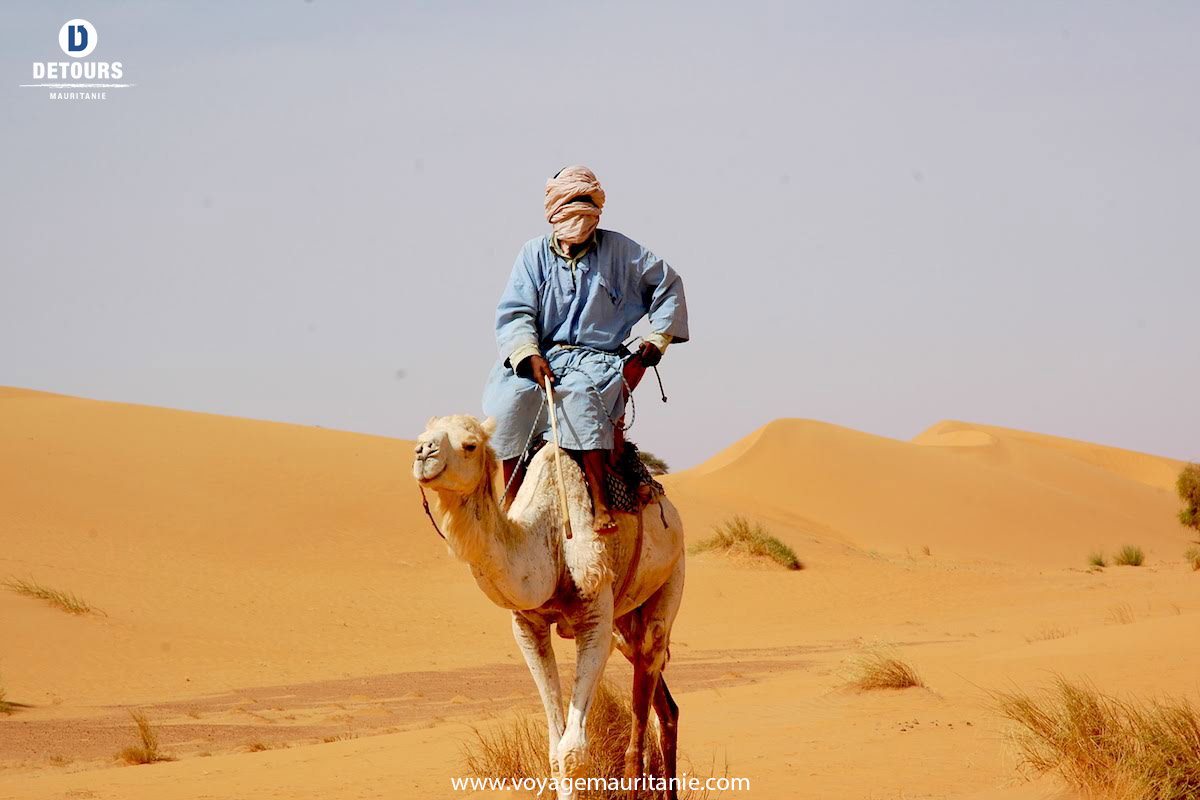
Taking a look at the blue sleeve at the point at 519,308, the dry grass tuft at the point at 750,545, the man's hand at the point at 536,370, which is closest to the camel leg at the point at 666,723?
the man's hand at the point at 536,370

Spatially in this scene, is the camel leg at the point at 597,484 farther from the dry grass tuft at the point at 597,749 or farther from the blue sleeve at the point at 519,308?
the dry grass tuft at the point at 597,749

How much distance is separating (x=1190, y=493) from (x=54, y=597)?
33.7 metres

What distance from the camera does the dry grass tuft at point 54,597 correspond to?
19.1 m

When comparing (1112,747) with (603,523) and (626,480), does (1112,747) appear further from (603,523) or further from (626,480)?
(603,523)

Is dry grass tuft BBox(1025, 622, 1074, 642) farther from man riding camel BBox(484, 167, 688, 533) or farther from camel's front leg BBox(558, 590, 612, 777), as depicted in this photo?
camel's front leg BBox(558, 590, 612, 777)

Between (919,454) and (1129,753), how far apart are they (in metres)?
50.0

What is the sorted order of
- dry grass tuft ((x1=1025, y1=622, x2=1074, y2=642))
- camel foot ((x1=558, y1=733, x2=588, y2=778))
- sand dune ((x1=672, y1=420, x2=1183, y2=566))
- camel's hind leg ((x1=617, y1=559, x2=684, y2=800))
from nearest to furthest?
1. camel foot ((x1=558, y1=733, x2=588, y2=778))
2. camel's hind leg ((x1=617, y1=559, x2=684, y2=800))
3. dry grass tuft ((x1=1025, y1=622, x2=1074, y2=642))
4. sand dune ((x1=672, y1=420, x2=1183, y2=566))

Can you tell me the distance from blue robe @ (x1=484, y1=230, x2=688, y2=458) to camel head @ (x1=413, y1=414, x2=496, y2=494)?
0.71m

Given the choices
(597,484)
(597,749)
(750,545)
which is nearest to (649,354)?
(597,484)

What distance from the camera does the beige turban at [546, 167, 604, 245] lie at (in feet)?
20.2

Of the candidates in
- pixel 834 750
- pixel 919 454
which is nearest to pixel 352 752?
pixel 834 750

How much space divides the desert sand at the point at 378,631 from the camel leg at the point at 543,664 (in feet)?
8.94

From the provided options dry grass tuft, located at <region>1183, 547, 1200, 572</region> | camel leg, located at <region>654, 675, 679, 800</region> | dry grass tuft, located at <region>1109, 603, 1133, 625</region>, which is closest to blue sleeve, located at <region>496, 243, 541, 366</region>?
camel leg, located at <region>654, 675, 679, 800</region>

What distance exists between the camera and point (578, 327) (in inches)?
245
